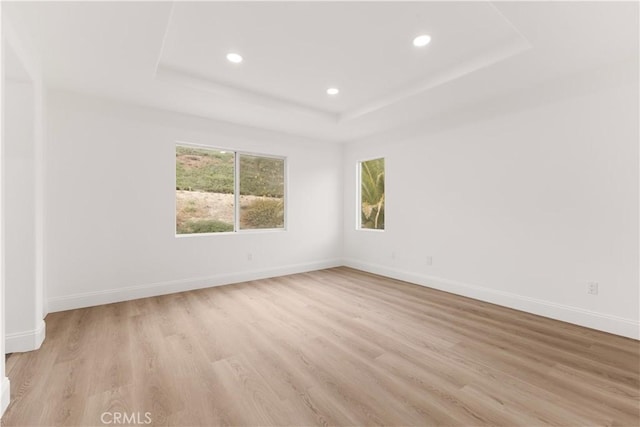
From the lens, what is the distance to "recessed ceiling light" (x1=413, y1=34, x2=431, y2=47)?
241cm

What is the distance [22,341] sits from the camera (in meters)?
2.29

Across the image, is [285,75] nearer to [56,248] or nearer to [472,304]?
[56,248]

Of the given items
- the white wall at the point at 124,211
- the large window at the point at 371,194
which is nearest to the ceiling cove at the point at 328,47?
the white wall at the point at 124,211

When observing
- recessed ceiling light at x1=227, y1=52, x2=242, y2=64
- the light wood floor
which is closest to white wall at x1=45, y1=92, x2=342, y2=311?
the light wood floor

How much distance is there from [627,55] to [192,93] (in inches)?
169

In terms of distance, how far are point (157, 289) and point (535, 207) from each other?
187 inches

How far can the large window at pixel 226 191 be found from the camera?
4.17 meters

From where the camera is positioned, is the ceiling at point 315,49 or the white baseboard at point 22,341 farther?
the white baseboard at point 22,341

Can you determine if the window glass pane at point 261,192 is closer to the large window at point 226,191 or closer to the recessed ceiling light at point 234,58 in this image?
the large window at point 226,191

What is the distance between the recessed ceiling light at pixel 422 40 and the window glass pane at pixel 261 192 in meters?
3.07

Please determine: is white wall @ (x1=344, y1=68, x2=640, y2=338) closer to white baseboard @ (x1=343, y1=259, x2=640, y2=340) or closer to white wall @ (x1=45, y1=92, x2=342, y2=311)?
white baseboard @ (x1=343, y1=259, x2=640, y2=340)

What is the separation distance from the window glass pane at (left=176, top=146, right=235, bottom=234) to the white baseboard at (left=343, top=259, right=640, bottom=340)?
302 cm

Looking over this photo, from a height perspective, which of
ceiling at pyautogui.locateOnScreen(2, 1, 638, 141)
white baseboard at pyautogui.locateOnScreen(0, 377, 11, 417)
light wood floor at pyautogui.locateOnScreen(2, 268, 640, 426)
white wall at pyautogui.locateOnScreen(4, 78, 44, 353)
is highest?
ceiling at pyautogui.locateOnScreen(2, 1, 638, 141)

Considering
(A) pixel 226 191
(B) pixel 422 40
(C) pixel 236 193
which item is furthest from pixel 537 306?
(A) pixel 226 191
